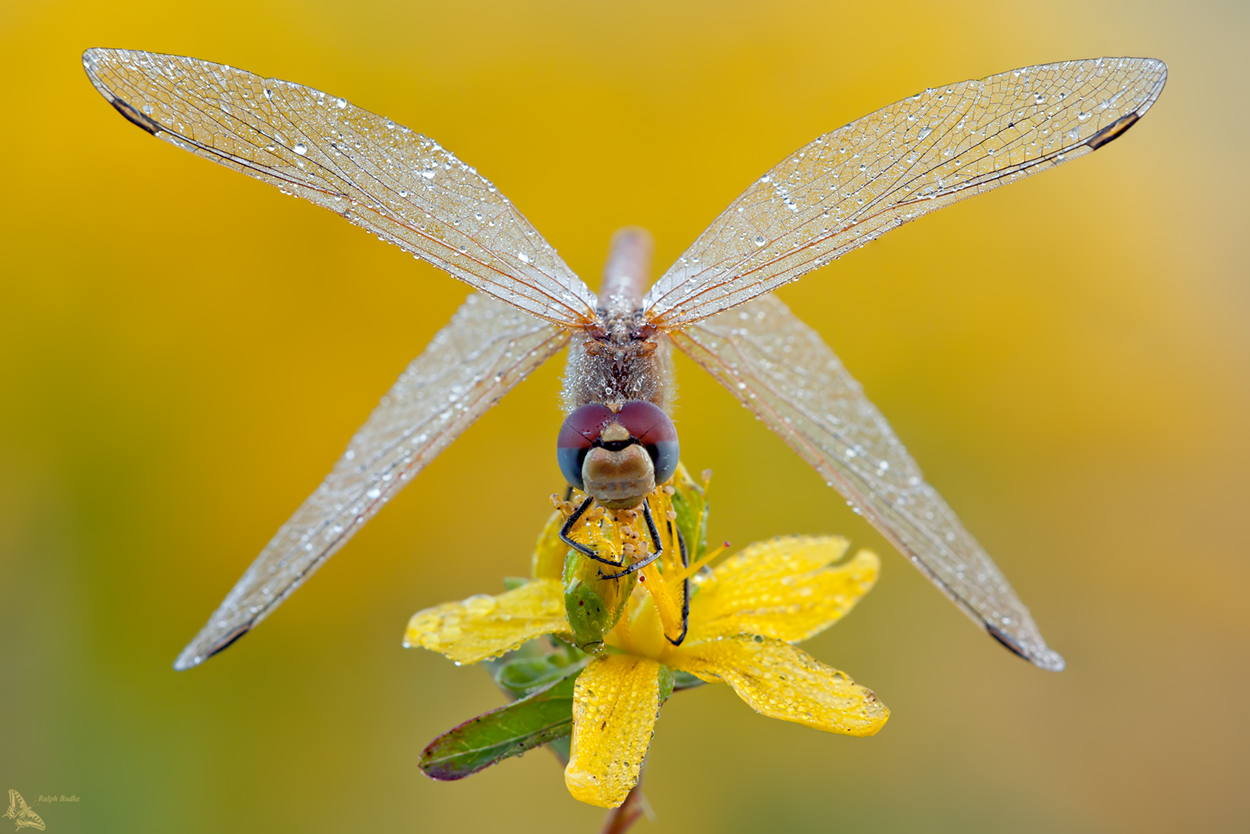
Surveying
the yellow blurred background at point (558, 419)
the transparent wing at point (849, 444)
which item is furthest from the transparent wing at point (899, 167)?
the yellow blurred background at point (558, 419)

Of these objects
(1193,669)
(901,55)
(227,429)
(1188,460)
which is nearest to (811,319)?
(901,55)

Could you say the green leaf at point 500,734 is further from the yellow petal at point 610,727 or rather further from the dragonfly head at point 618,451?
the dragonfly head at point 618,451

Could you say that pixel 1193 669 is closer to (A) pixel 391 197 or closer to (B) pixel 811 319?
(B) pixel 811 319

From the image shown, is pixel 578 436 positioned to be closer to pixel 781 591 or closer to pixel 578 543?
pixel 578 543

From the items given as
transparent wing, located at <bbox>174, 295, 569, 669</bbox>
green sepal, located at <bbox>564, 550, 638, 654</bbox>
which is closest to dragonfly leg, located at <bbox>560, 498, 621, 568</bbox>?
green sepal, located at <bbox>564, 550, 638, 654</bbox>

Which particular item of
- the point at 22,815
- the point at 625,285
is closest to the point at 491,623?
the point at 625,285

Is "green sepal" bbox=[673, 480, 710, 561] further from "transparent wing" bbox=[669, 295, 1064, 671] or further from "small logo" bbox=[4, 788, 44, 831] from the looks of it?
"small logo" bbox=[4, 788, 44, 831]

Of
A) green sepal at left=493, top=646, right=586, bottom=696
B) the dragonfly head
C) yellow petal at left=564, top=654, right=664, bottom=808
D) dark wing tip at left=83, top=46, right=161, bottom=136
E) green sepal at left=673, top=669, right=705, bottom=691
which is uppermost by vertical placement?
dark wing tip at left=83, top=46, right=161, bottom=136
